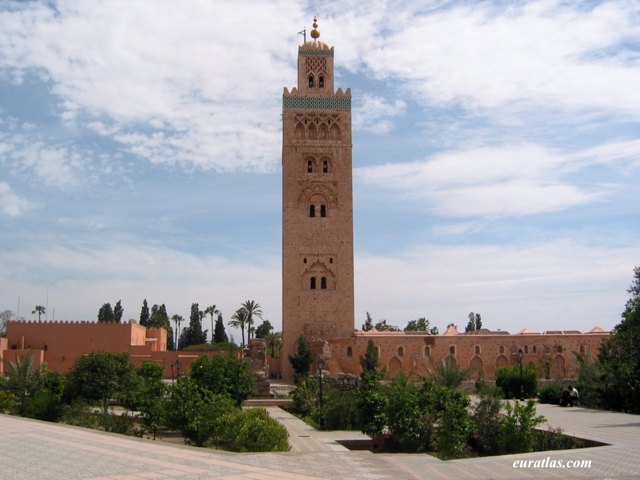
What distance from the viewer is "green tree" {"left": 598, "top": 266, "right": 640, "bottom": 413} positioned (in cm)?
1416

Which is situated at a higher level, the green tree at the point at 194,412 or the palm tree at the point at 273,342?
the palm tree at the point at 273,342

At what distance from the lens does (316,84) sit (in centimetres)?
3266

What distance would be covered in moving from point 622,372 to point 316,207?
18.5 meters

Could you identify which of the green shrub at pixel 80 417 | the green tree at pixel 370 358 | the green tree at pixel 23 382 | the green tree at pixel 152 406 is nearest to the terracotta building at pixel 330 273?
the green tree at pixel 370 358

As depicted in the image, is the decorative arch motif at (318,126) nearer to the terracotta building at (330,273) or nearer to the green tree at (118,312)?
the terracotta building at (330,273)

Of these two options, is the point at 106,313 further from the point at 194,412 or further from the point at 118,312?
the point at 194,412

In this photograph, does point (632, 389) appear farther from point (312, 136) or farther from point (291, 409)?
point (312, 136)

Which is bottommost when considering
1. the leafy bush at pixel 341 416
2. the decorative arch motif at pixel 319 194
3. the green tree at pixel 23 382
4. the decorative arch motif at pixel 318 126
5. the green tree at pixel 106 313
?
the leafy bush at pixel 341 416

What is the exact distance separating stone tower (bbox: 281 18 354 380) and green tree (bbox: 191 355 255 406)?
14.4 metres

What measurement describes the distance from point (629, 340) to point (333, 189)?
17238 millimetres

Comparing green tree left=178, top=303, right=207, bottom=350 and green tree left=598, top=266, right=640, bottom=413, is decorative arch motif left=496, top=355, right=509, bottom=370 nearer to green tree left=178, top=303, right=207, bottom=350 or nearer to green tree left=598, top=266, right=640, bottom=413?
green tree left=598, top=266, right=640, bottom=413

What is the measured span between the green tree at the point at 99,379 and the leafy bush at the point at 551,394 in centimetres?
992

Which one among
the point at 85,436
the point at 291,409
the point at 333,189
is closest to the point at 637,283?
the point at 291,409

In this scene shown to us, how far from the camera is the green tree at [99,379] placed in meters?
15.5
